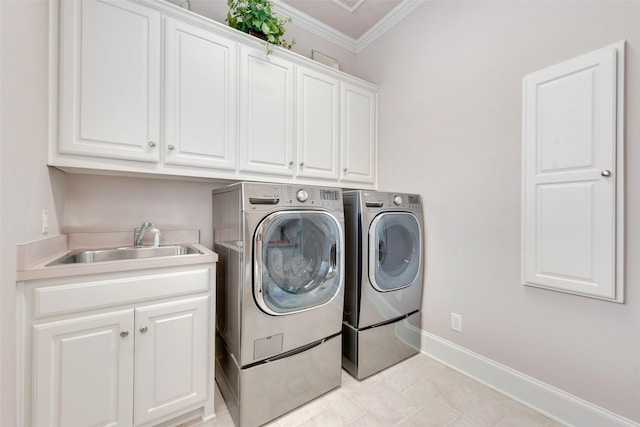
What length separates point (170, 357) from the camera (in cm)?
130

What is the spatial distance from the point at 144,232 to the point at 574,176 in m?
2.58

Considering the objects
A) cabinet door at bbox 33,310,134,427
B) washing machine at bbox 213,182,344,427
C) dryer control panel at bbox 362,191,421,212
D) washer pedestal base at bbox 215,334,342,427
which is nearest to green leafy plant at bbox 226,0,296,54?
washing machine at bbox 213,182,344,427

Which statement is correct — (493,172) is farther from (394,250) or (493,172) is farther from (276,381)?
(276,381)

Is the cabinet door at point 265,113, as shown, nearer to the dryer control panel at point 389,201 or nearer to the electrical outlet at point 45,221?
the dryer control panel at point 389,201

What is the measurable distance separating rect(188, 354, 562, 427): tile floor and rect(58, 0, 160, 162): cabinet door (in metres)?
1.59

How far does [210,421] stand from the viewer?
4.69ft

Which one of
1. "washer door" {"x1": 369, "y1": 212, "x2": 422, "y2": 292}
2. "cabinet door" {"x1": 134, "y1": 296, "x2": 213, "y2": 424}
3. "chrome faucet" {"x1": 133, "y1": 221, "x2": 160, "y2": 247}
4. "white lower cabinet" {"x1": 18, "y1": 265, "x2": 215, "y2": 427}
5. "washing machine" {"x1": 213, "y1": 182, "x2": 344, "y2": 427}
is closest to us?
"white lower cabinet" {"x1": 18, "y1": 265, "x2": 215, "y2": 427}

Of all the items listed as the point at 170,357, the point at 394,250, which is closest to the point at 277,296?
the point at 170,357

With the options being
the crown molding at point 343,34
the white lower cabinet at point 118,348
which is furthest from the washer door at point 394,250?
the crown molding at point 343,34

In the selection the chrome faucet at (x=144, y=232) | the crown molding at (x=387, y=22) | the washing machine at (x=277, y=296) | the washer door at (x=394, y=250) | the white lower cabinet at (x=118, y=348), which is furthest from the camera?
the crown molding at (x=387, y=22)

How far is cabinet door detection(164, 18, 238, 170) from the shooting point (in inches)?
60.0

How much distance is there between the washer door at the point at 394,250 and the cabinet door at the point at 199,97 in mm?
1111

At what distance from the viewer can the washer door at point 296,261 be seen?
4.52ft

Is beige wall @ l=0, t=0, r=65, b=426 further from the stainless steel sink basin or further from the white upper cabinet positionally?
the stainless steel sink basin
